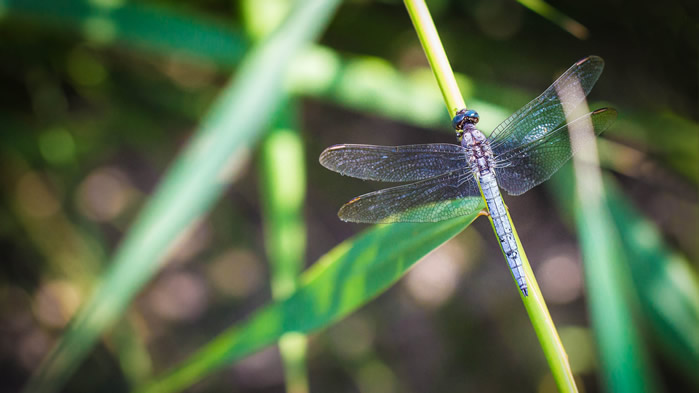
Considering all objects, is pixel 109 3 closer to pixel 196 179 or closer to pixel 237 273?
pixel 196 179

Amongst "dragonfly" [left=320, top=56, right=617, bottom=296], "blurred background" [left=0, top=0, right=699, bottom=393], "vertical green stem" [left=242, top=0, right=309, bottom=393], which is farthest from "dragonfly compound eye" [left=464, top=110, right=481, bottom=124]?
"vertical green stem" [left=242, top=0, right=309, bottom=393]

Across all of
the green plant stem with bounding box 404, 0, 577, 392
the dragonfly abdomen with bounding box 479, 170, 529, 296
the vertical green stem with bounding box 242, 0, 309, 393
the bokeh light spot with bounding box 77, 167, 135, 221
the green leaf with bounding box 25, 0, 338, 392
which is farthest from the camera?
the bokeh light spot with bounding box 77, 167, 135, 221

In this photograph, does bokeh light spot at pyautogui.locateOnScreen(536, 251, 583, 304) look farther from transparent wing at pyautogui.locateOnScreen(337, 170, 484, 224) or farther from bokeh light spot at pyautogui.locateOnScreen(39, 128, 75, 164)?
bokeh light spot at pyautogui.locateOnScreen(39, 128, 75, 164)

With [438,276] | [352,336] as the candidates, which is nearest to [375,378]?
[352,336]

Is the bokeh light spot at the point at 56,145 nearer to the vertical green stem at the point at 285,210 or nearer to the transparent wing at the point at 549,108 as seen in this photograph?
the vertical green stem at the point at 285,210

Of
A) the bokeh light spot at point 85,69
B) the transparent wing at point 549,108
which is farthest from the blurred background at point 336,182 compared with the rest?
the transparent wing at point 549,108

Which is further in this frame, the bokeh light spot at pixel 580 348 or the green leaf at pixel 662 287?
the bokeh light spot at pixel 580 348
